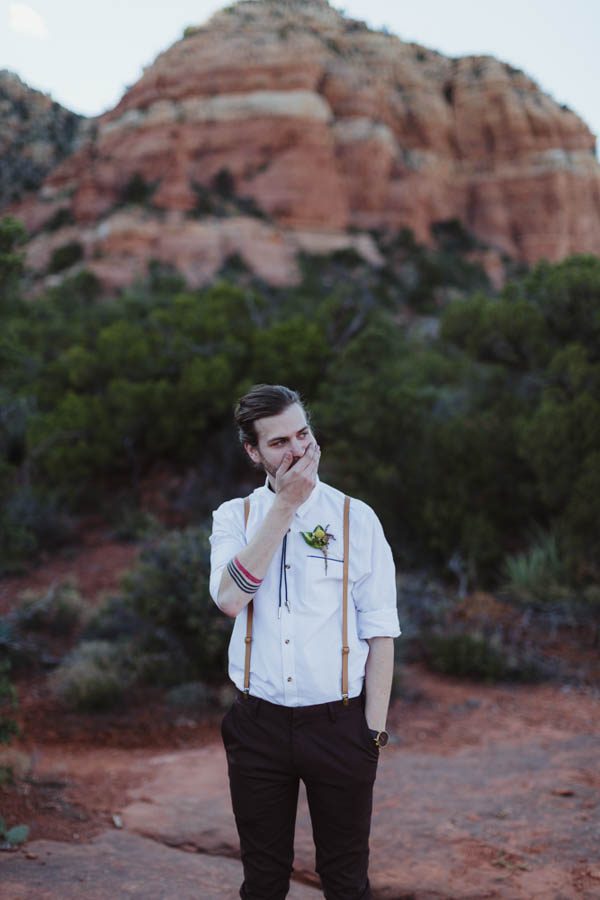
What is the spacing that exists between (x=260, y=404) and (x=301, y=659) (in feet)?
2.42

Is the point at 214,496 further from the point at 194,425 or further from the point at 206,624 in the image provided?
the point at 206,624

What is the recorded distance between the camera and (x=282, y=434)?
2246 mm

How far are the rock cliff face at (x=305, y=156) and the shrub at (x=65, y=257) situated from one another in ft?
1.96

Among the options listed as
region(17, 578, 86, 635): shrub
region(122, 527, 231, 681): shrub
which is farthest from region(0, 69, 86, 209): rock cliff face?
region(122, 527, 231, 681): shrub

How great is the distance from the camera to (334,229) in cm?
4022

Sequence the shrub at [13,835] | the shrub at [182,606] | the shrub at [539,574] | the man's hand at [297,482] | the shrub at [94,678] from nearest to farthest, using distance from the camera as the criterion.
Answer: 1. the man's hand at [297,482]
2. the shrub at [13,835]
3. the shrub at [94,678]
4. the shrub at [182,606]
5. the shrub at [539,574]

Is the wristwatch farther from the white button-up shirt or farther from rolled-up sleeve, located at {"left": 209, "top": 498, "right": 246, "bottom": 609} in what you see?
rolled-up sleeve, located at {"left": 209, "top": 498, "right": 246, "bottom": 609}

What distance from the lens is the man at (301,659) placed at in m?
2.12

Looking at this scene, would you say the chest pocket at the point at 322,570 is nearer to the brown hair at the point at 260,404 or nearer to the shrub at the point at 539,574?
the brown hair at the point at 260,404

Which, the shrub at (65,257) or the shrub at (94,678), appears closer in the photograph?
the shrub at (94,678)

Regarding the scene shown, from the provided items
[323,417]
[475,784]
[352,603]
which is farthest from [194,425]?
[352,603]

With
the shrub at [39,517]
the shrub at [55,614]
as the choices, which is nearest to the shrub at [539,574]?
the shrub at [55,614]

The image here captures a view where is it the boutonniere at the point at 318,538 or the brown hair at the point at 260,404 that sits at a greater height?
the brown hair at the point at 260,404

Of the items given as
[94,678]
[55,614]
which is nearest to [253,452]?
[94,678]
